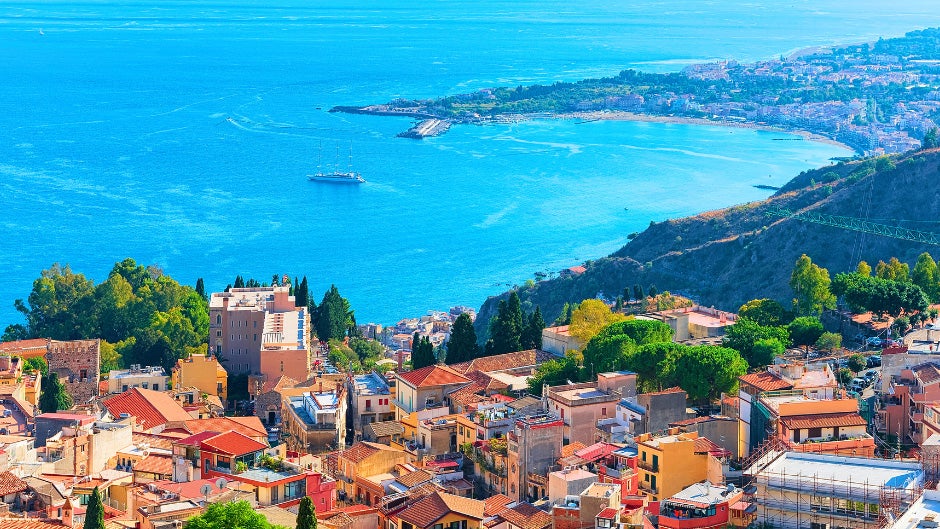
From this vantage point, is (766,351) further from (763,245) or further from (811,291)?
(763,245)

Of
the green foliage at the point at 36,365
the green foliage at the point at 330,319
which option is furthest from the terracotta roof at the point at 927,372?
the green foliage at the point at 36,365

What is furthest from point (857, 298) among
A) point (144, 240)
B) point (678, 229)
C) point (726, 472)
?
point (144, 240)

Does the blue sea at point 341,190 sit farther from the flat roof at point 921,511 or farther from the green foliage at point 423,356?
the flat roof at point 921,511

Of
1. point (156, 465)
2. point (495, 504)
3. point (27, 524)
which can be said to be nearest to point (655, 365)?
point (495, 504)

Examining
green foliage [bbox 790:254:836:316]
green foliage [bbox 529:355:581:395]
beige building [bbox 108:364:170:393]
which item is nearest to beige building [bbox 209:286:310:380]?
beige building [bbox 108:364:170:393]

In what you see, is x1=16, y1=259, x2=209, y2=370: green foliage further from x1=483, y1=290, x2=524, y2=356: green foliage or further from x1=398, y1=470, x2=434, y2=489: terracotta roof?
x1=398, y1=470, x2=434, y2=489: terracotta roof

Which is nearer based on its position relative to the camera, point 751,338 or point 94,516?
point 94,516
